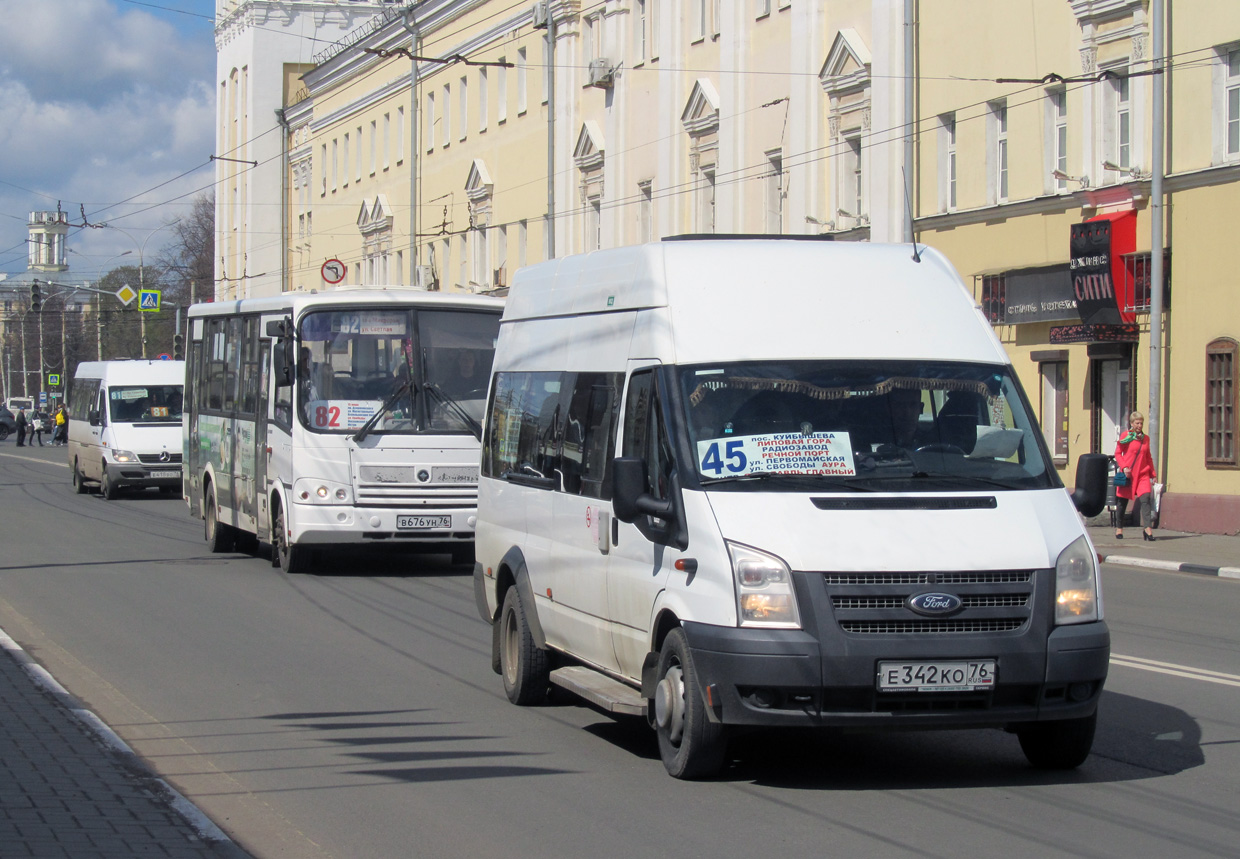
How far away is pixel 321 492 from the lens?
56.6 ft

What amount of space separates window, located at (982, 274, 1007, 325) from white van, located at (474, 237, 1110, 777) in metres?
21.3

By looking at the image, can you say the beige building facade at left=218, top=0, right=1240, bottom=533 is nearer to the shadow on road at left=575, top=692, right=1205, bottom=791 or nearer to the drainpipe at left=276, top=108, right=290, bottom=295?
the shadow on road at left=575, top=692, right=1205, bottom=791

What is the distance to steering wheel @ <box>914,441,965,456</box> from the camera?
24.6 ft

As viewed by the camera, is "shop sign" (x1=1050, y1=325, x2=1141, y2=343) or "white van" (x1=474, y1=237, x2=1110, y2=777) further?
"shop sign" (x1=1050, y1=325, x2=1141, y2=343)

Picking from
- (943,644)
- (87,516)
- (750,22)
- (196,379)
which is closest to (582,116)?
(750,22)

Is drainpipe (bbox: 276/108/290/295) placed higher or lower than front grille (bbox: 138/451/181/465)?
higher

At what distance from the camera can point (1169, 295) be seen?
25.2 m

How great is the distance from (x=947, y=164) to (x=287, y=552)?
17405 mm

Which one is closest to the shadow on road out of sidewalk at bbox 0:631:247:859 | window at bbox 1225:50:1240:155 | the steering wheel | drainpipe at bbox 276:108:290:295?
the steering wheel

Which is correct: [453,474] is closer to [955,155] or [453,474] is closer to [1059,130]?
[1059,130]

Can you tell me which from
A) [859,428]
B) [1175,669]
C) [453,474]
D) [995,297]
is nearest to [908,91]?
[995,297]

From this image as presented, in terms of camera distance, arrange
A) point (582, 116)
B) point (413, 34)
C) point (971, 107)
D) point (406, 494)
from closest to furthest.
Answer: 1. point (406, 494)
2. point (971, 107)
3. point (582, 116)
4. point (413, 34)

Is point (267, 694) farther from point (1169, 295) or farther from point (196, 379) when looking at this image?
point (1169, 295)

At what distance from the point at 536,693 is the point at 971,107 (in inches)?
890
